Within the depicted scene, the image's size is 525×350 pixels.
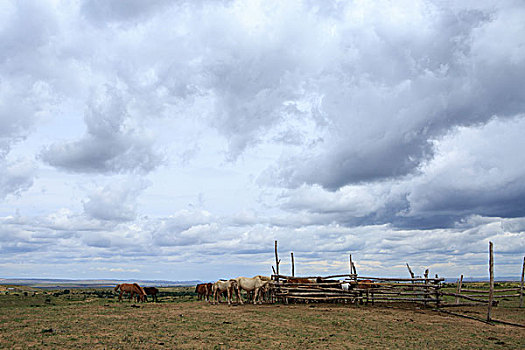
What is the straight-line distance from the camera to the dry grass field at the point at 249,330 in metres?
14.1

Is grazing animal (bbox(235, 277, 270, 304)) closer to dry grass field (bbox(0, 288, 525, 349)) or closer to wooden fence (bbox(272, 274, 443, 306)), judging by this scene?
wooden fence (bbox(272, 274, 443, 306))

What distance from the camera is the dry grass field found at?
556 inches

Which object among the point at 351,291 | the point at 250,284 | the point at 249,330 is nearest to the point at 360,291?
the point at 351,291

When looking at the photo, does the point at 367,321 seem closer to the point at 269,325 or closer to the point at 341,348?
the point at 269,325

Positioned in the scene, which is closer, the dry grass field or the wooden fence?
the dry grass field

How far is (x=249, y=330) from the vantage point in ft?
54.6

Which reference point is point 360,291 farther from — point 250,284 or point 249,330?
point 249,330

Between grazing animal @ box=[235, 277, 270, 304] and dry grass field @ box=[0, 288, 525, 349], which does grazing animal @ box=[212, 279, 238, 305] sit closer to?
grazing animal @ box=[235, 277, 270, 304]

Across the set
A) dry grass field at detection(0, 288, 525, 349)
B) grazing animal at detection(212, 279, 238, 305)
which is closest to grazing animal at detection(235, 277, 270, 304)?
grazing animal at detection(212, 279, 238, 305)

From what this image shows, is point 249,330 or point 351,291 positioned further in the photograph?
point 351,291

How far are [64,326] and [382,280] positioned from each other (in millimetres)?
18881

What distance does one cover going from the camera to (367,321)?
19.5m

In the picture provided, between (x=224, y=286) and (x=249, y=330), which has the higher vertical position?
(x=224, y=286)

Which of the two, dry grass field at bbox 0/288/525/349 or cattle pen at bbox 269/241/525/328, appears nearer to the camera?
dry grass field at bbox 0/288/525/349
